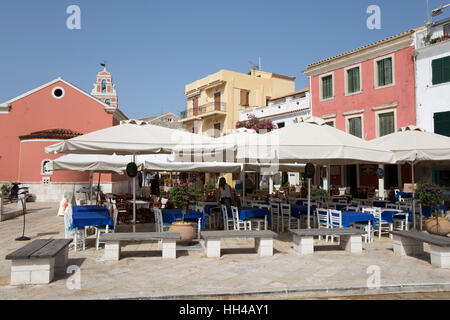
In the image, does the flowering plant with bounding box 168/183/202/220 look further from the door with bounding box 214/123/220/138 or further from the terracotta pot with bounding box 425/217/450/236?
the door with bounding box 214/123/220/138

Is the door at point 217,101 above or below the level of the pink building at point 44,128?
above

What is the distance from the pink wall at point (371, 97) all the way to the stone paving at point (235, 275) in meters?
12.8

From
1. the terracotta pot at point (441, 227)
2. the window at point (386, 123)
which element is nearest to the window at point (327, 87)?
the window at point (386, 123)

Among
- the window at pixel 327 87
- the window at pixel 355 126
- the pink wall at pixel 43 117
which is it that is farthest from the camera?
the pink wall at pixel 43 117

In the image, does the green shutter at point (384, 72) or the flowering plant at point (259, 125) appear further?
the flowering plant at point (259, 125)

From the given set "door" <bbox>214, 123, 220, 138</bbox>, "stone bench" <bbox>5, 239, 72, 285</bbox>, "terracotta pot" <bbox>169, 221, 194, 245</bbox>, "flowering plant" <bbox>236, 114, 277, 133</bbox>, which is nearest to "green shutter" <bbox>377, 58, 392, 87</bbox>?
"flowering plant" <bbox>236, 114, 277, 133</bbox>

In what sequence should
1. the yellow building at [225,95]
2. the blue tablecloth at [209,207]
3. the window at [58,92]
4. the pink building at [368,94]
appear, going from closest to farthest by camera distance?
the blue tablecloth at [209,207] → the pink building at [368,94] → the window at [58,92] → the yellow building at [225,95]

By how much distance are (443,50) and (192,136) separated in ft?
48.2

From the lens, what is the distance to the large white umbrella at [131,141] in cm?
702

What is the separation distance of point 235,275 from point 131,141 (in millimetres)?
3384

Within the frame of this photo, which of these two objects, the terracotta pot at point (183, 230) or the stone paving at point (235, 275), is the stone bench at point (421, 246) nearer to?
the stone paving at point (235, 275)

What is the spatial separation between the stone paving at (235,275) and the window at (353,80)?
590 inches

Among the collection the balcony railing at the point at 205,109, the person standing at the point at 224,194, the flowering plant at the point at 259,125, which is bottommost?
the person standing at the point at 224,194
